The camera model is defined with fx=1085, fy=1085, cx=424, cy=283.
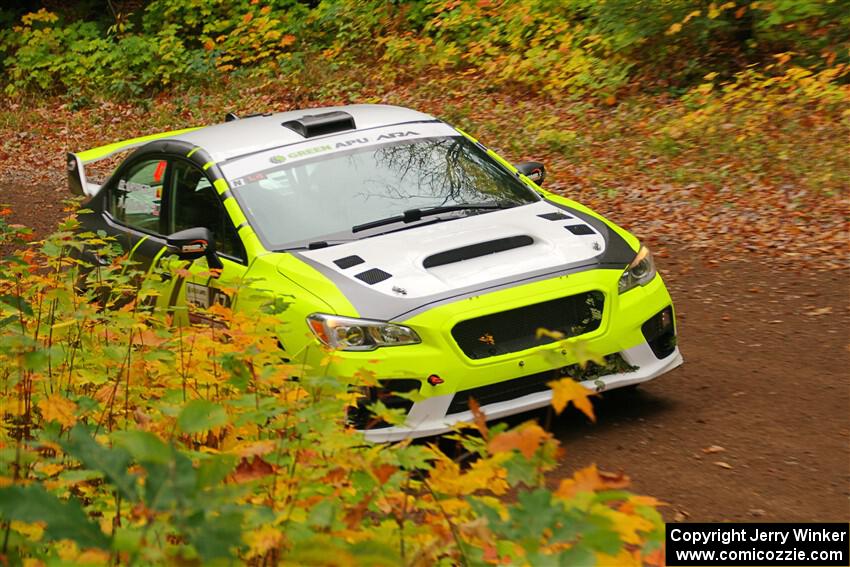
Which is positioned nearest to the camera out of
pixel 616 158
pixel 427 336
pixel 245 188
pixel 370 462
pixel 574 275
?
pixel 370 462

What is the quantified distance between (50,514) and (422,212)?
441 cm

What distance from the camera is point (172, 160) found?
6.91m

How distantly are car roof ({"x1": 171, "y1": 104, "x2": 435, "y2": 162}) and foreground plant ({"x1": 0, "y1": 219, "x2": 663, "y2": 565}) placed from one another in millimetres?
2389

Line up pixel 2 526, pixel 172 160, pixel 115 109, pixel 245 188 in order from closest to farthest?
pixel 2 526
pixel 245 188
pixel 172 160
pixel 115 109

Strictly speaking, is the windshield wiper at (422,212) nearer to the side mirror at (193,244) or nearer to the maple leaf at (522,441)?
the side mirror at (193,244)

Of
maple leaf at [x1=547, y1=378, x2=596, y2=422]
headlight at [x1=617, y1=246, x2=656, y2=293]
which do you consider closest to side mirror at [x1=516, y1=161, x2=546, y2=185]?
headlight at [x1=617, y1=246, x2=656, y2=293]

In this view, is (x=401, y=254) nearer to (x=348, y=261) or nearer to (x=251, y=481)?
(x=348, y=261)

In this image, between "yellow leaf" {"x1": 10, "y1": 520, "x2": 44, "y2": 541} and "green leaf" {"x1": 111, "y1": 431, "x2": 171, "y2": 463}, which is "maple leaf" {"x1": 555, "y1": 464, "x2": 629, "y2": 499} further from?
"yellow leaf" {"x1": 10, "y1": 520, "x2": 44, "y2": 541}

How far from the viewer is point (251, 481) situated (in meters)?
2.58

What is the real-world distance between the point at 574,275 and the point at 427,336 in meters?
0.87

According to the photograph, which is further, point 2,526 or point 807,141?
point 807,141

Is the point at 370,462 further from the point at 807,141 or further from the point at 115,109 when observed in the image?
the point at 115,109

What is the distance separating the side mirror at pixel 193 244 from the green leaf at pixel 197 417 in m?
3.70

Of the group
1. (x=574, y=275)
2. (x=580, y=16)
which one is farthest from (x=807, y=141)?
(x=574, y=275)
